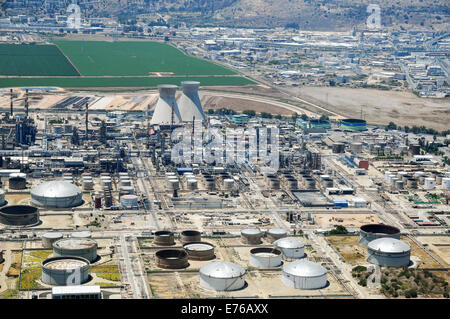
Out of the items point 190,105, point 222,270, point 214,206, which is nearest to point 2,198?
point 214,206

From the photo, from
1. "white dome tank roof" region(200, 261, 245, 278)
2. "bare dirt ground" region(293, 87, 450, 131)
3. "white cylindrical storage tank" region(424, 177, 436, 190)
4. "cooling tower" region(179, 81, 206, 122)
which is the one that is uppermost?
"cooling tower" region(179, 81, 206, 122)

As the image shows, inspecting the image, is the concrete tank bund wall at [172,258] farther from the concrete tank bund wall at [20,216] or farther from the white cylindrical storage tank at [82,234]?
the concrete tank bund wall at [20,216]

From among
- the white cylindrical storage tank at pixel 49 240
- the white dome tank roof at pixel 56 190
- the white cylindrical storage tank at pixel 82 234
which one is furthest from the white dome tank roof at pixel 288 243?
the white dome tank roof at pixel 56 190

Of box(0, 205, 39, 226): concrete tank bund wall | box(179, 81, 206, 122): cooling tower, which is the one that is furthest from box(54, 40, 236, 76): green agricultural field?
box(0, 205, 39, 226): concrete tank bund wall

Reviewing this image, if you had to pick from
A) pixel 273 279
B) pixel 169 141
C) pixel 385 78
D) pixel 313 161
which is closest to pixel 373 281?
pixel 273 279

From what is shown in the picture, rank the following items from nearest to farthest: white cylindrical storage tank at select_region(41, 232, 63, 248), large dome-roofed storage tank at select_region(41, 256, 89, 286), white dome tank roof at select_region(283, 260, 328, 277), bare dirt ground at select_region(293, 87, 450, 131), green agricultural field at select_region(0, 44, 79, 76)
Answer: large dome-roofed storage tank at select_region(41, 256, 89, 286)
white dome tank roof at select_region(283, 260, 328, 277)
white cylindrical storage tank at select_region(41, 232, 63, 248)
bare dirt ground at select_region(293, 87, 450, 131)
green agricultural field at select_region(0, 44, 79, 76)

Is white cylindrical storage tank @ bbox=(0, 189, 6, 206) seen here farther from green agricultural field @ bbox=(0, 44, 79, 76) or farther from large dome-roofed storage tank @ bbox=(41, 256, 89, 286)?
green agricultural field @ bbox=(0, 44, 79, 76)

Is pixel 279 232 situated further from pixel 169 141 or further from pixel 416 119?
pixel 416 119
